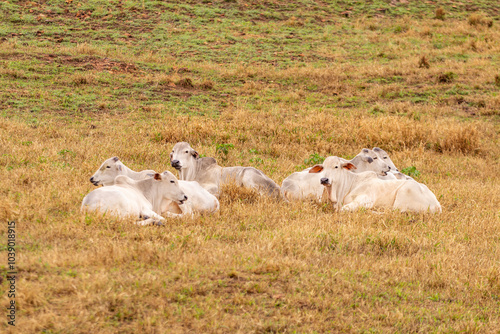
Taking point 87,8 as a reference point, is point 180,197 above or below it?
below

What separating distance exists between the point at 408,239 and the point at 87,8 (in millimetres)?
18589

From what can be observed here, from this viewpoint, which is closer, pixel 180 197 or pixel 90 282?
pixel 90 282

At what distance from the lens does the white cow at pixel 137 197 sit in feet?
22.1

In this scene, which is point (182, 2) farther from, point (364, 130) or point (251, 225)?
point (251, 225)

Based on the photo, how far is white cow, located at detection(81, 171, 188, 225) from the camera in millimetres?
6750

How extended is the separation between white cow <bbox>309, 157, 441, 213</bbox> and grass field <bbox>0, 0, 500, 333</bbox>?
28 centimetres

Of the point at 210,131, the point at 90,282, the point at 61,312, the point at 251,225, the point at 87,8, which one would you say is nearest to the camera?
the point at 61,312

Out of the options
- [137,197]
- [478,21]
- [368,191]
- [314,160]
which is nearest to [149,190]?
[137,197]

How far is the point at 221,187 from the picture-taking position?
8.61 m

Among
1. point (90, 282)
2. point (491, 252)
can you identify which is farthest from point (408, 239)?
point (90, 282)

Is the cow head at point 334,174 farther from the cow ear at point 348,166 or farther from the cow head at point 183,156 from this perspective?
the cow head at point 183,156

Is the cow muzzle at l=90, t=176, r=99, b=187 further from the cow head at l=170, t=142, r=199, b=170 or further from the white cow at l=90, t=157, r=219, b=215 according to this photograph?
the cow head at l=170, t=142, r=199, b=170

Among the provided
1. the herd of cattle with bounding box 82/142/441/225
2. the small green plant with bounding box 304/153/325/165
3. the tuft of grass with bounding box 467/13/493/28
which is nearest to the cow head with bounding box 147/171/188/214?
the herd of cattle with bounding box 82/142/441/225

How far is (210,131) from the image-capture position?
39.2 feet
